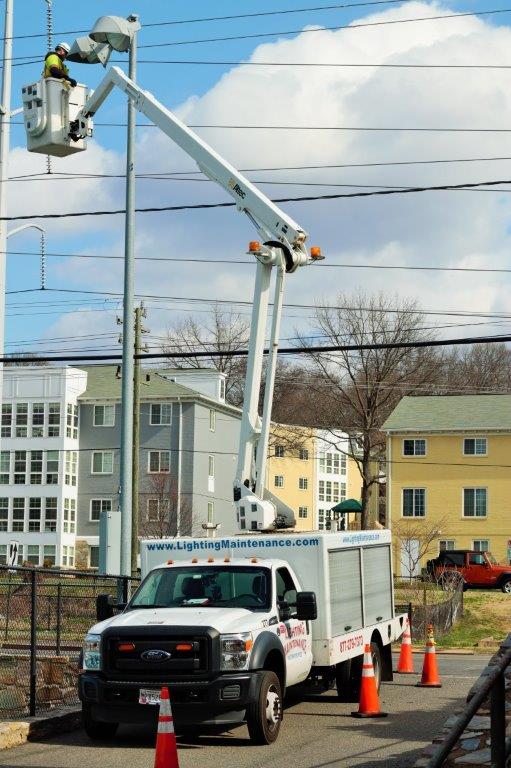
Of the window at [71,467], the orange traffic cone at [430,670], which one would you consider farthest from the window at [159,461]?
the orange traffic cone at [430,670]

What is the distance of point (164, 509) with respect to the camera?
2478 inches

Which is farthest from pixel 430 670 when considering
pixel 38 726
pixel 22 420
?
pixel 22 420

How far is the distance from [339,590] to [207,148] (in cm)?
683

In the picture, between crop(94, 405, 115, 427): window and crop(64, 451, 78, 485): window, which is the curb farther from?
crop(94, 405, 115, 427): window

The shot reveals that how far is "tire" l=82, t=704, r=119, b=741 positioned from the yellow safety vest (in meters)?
9.50

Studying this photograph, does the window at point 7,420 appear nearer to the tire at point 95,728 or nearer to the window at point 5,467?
the window at point 5,467

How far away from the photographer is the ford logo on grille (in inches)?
479

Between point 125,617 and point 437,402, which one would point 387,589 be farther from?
point 437,402

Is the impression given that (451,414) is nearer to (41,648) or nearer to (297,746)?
(41,648)

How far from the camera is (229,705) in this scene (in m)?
12.0

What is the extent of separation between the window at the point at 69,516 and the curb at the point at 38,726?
53139 millimetres

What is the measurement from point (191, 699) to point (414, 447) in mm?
53695

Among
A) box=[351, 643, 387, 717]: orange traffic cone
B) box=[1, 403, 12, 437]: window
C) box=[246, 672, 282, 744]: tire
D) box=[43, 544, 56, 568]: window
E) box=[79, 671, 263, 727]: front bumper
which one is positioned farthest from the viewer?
box=[1, 403, 12, 437]: window

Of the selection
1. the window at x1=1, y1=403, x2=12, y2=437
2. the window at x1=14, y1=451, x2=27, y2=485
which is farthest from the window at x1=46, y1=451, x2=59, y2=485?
the window at x1=1, y1=403, x2=12, y2=437
